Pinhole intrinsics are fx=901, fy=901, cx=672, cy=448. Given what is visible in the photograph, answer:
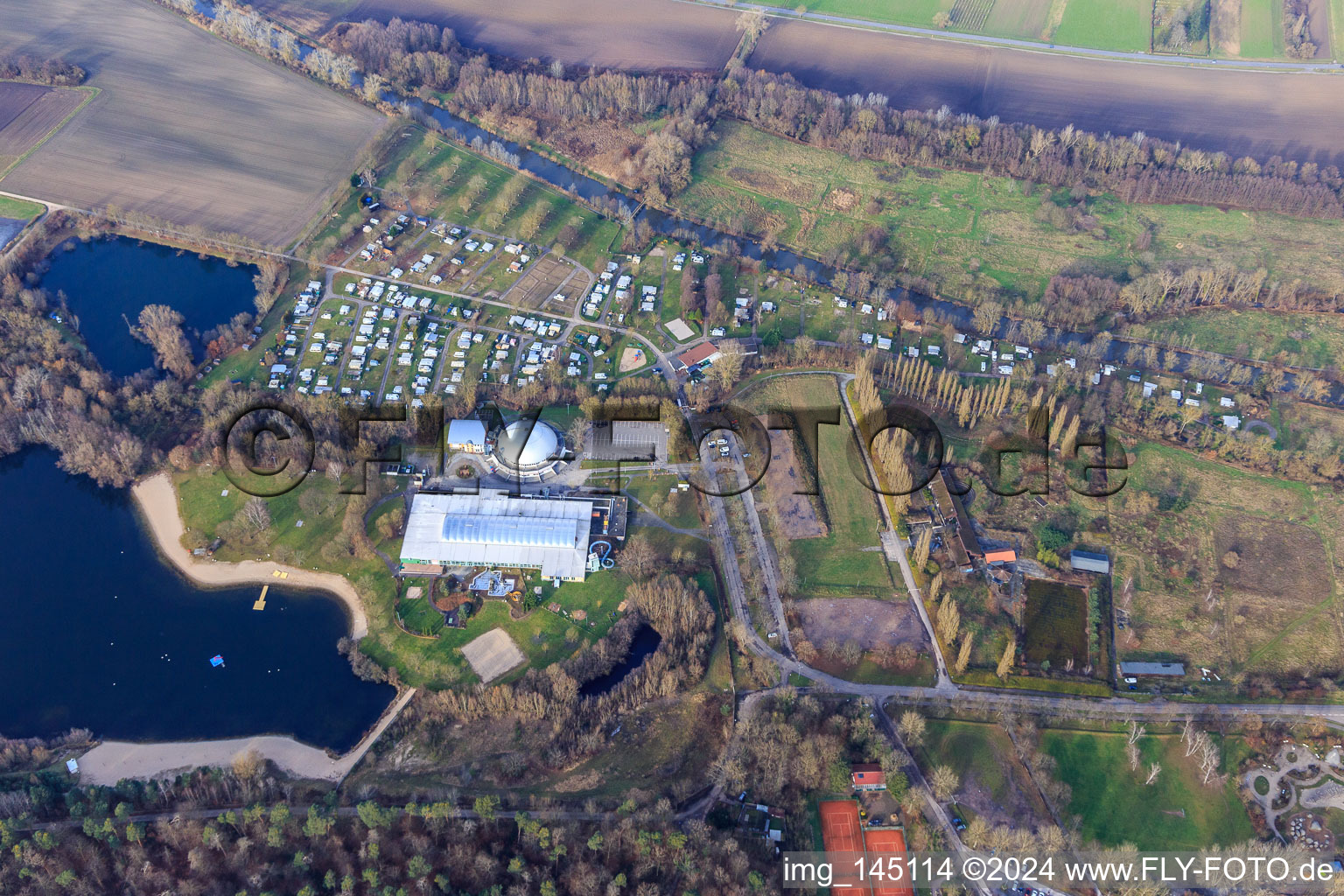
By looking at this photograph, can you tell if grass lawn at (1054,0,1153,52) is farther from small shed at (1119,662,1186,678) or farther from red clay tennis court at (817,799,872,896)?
red clay tennis court at (817,799,872,896)

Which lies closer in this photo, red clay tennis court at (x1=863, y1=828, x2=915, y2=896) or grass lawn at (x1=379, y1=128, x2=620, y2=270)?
red clay tennis court at (x1=863, y1=828, x2=915, y2=896)

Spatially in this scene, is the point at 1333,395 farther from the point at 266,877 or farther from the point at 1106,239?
the point at 266,877

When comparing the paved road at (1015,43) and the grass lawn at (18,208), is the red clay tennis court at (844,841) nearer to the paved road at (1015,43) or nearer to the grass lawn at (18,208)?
the grass lawn at (18,208)

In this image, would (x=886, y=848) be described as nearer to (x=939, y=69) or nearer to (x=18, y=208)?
(x=939, y=69)

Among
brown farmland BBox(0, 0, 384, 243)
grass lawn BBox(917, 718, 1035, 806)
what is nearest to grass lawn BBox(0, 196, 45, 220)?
brown farmland BBox(0, 0, 384, 243)

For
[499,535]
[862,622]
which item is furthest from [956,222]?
[499,535]

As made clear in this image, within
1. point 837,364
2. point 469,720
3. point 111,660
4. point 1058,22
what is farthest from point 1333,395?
point 111,660
